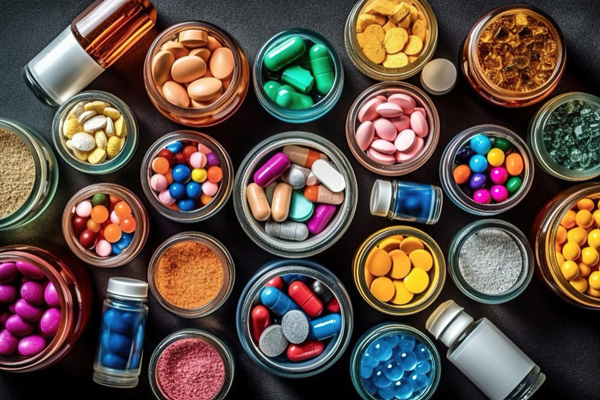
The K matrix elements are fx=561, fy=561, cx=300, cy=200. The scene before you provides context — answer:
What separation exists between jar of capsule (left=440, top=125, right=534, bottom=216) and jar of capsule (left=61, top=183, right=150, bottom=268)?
2.39ft

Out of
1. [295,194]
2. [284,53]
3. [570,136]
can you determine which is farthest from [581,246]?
[284,53]

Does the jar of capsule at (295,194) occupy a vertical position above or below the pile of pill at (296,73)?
below

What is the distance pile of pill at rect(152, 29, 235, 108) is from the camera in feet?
4.01

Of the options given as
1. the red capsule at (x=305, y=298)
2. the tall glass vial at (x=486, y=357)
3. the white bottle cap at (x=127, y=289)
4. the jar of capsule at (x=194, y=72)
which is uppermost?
the jar of capsule at (x=194, y=72)

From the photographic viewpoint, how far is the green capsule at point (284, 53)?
1251 mm

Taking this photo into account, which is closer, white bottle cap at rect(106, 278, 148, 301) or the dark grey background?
white bottle cap at rect(106, 278, 148, 301)

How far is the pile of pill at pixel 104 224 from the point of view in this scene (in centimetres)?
126

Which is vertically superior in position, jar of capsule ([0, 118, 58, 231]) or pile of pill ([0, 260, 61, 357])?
jar of capsule ([0, 118, 58, 231])

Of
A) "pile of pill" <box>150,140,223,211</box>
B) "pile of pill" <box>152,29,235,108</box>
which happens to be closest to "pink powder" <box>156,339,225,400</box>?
"pile of pill" <box>150,140,223,211</box>

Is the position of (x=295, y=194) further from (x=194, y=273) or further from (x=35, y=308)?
(x=35, y=308)

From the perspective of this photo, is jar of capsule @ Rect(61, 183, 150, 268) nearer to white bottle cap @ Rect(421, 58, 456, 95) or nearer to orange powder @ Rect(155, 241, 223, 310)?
orange powder @ Rect(155, 241, 223, 310)

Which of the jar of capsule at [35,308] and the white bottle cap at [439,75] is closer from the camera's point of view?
the jar of capsule at [35,308]

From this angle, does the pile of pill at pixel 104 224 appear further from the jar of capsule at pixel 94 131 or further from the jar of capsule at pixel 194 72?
the jar of capsule at pixel 194 72

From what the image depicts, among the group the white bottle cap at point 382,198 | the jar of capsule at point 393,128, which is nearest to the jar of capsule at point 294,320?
the white bottle cap at point 382,198
